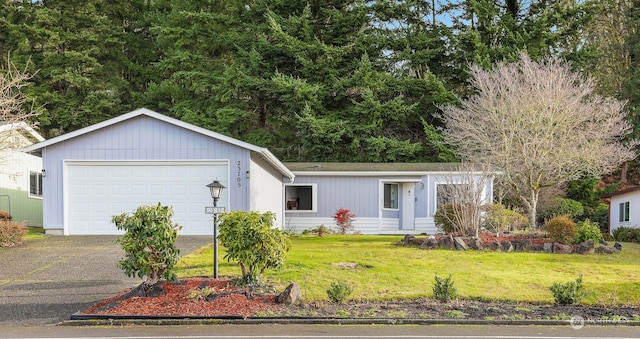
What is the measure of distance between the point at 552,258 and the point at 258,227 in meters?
7.95

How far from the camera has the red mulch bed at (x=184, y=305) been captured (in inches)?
359

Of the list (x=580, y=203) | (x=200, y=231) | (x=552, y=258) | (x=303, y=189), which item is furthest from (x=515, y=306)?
(x=580, y=203)

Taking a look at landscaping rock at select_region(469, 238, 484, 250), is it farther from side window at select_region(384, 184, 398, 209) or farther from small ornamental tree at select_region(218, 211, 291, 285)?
side window at select_region(384, 184, 398, 209)

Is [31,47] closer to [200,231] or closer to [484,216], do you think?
[200,231]

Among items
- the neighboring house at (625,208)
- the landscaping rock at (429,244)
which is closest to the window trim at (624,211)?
the neighboring house at (625,208)

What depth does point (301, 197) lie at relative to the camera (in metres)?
24.6

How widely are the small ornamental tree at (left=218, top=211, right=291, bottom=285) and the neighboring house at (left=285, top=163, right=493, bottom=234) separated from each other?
44.7 feet

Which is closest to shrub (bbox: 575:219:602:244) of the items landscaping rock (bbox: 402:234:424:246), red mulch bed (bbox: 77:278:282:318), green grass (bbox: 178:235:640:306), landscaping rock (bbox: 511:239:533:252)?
green grass (bbox: 178:235:640:306)

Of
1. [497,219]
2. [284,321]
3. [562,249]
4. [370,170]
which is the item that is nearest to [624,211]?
[497,219]

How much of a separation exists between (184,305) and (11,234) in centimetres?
829

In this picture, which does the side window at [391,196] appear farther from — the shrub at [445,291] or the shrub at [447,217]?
the shrub at [445,291]

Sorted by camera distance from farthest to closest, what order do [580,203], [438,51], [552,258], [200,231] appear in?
[438,51] < [580,203] < [200,231] < [552,258]

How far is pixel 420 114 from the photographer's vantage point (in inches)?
1300

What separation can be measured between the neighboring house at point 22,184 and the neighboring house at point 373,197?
10.2 m
